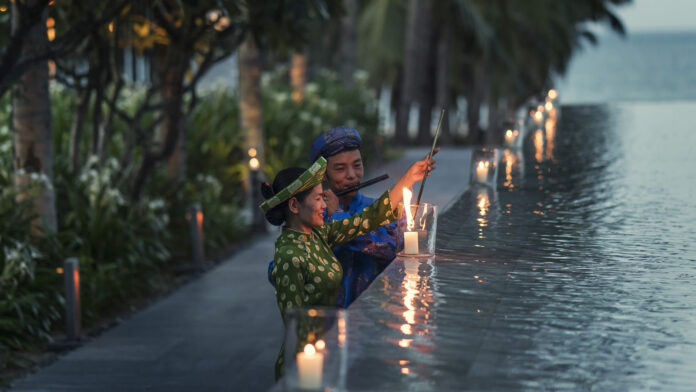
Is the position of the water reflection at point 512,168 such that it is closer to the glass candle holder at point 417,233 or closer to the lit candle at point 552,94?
the glass candle holder at point 417,233

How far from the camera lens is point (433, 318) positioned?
A: 3.39 meters

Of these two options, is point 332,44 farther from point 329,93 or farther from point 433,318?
point 433,318

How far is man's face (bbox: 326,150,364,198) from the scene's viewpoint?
16.2ft

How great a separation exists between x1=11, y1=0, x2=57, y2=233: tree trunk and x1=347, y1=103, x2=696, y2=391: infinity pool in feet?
12.8

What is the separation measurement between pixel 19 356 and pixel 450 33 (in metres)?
30.6

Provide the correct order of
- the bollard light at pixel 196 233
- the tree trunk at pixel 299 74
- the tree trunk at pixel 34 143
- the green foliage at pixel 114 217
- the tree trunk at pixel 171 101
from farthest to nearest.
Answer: the tree trunk at pixel 299 74 < the bollard light at pixel 196 233 < the tree trunk at pixel 171 101 < the tree trunk at pixel 34 143 < the green foliage at pixel 114 217

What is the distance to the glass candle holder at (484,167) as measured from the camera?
21.7 feet

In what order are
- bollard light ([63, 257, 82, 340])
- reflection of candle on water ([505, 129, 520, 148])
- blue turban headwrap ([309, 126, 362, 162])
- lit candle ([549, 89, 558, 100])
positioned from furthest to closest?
lit candle ([549, 89, 558, 100]) → reflection of candle on water ([505, 129, 520, 148]) → bollard light ([63, 257, 82, 340]) → blue turban headwrap ([309, 126, 362, 162])

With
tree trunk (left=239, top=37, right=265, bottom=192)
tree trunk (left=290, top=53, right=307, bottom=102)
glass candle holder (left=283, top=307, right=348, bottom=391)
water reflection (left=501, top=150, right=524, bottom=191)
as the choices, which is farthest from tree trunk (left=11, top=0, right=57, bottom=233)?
tree trunk (left=290, top=53, right=307, bottom=102)

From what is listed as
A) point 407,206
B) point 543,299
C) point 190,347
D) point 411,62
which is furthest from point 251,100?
point 411,62

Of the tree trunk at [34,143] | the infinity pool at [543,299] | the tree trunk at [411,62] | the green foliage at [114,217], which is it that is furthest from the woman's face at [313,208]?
the tree trunk at [411,62]

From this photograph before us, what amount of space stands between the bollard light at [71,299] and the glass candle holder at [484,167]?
9.86 feet

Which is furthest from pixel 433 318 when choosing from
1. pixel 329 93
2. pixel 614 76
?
pixel 614 76

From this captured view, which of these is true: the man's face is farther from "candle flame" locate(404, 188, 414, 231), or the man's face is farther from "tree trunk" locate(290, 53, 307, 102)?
"tree trunk" locate(290, 53, 307, 102)
